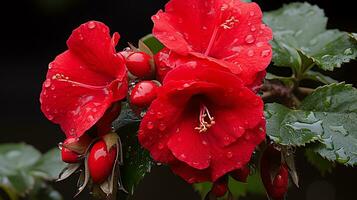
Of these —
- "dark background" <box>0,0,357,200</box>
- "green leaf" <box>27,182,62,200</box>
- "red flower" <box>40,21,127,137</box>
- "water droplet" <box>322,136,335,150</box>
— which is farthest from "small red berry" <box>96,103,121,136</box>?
"dark background" <box>0,0,357,200</box>

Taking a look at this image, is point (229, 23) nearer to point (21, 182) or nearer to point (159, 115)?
point (159, 115)

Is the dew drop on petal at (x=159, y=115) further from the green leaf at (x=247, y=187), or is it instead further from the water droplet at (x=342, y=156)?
the green leaf at (x=247, y=187)

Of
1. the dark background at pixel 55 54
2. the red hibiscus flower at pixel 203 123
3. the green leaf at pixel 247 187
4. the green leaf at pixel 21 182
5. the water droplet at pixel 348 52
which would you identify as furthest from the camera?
the dark background at pixel 55 54

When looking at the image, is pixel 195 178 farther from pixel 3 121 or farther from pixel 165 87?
pixel 3 121

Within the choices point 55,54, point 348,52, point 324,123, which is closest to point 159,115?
point 324,123

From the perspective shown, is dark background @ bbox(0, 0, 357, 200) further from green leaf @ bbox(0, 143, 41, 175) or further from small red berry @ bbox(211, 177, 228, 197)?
small red berry @ bbox(211, 177, 228, 197)

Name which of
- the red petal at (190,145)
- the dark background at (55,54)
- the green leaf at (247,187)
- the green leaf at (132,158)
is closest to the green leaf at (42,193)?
the green leaf at (247,187)

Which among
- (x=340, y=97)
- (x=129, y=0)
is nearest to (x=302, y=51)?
(x=340, y=97)
